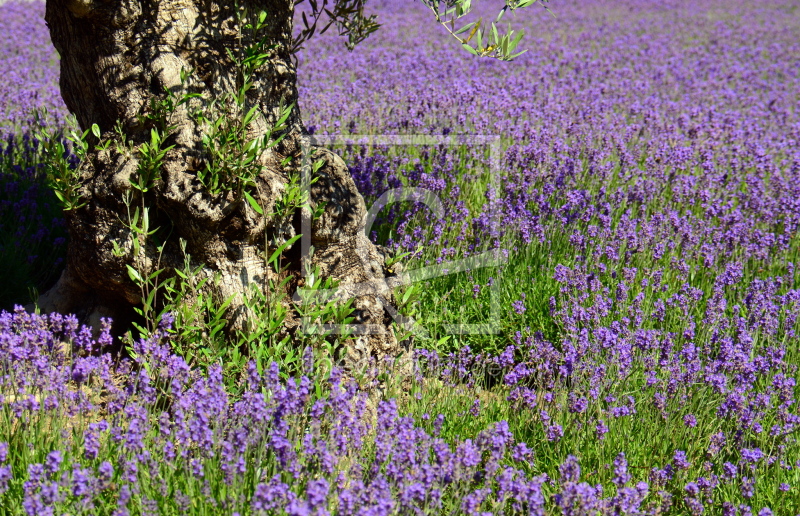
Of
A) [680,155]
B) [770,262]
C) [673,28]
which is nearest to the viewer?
[770,262]

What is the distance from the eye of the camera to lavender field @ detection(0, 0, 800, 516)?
236 cm

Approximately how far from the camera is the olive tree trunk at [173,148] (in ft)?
10.4

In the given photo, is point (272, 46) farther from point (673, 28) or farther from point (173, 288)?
point (673, 28)

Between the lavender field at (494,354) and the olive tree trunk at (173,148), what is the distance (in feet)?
1.07

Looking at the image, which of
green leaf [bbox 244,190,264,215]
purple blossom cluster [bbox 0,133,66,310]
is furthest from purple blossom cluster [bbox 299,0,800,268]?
purple blossom cluster [bbox 0,133,66,310]

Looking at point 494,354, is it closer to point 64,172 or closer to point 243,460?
point 243,460

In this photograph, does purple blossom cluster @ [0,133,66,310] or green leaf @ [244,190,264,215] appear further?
purple blossom cluster @ [0,133,66,310]

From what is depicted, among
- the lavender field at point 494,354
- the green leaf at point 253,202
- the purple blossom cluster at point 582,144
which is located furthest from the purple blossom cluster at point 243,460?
the purple blossom cluster at point 582,144

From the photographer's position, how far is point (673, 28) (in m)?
15.1

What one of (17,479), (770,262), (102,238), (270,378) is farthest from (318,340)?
(770,262)

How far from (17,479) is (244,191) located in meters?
1.40

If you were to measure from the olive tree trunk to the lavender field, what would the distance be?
0.33 meters

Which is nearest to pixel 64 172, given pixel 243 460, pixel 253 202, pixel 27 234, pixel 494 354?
pixel 253 202

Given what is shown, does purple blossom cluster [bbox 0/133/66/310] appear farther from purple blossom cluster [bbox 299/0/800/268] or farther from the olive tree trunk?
purple blossom cluster [bbox 299/0/800/268]
